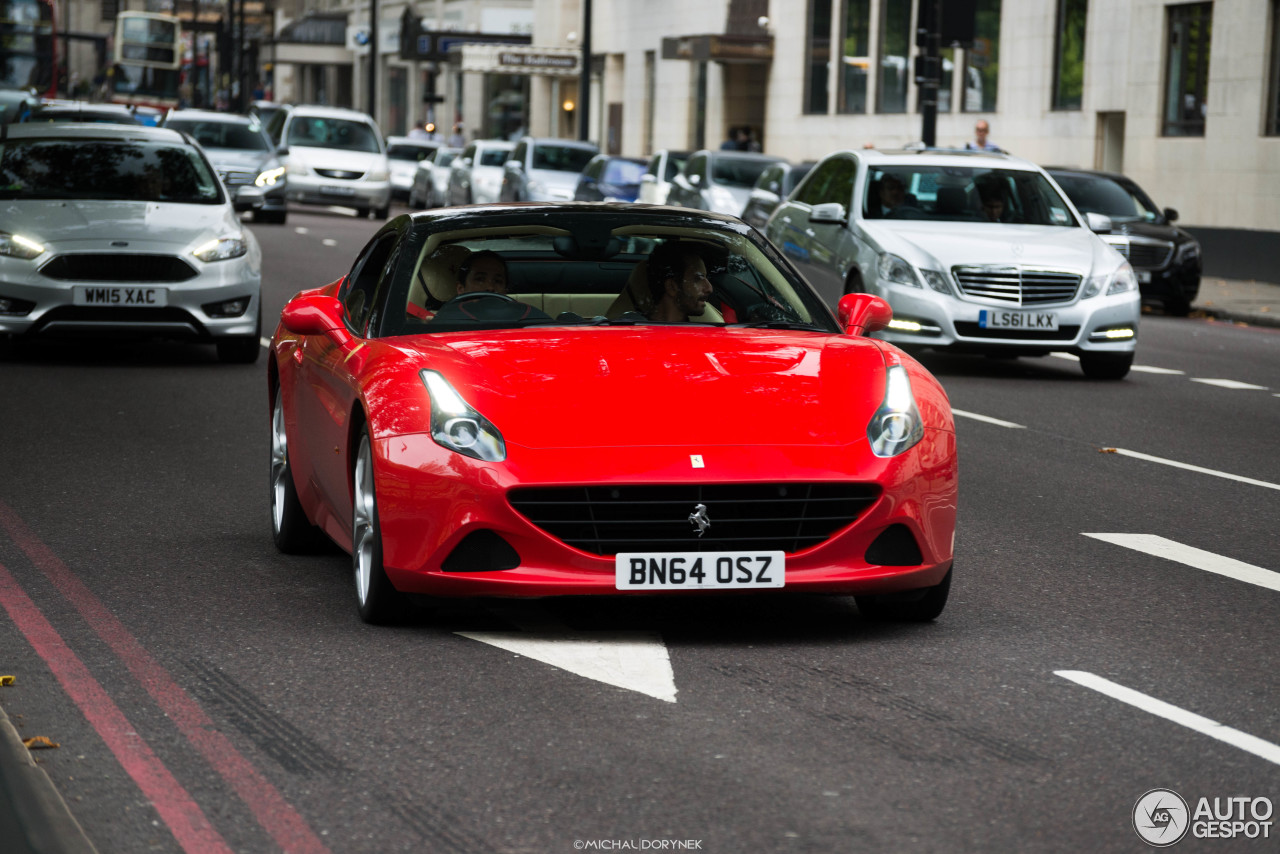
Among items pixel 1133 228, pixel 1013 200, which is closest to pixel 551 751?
pixel 1013 200

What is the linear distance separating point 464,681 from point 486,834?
1.36m

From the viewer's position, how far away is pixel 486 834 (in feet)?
13.9

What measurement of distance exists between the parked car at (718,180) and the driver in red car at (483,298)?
2186cm

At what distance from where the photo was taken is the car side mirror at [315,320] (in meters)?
7.10

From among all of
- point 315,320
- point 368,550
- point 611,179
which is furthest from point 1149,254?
point 368,550

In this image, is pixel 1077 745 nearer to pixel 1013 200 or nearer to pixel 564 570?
pixel 564 570

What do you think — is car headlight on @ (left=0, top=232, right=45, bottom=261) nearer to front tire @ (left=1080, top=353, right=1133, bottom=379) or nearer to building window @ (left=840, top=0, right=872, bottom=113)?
front tire @ (left=1080, top=353, right=1133, bottom=379)

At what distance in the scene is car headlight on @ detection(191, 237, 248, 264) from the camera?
1451cm

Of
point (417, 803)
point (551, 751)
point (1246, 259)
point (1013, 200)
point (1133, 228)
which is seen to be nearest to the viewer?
point (417, 803)

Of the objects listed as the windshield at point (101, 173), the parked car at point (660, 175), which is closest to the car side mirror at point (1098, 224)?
the windshield at point (101, 173)

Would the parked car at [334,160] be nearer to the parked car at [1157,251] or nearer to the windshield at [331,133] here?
the windshield at [331,133]

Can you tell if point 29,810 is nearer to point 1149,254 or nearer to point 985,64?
point 1149,254

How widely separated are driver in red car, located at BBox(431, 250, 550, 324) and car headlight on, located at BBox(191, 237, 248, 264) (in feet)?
25.0

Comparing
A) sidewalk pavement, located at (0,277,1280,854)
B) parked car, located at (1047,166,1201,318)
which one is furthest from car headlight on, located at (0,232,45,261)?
parked car, located at (1047,166,1201,318)
